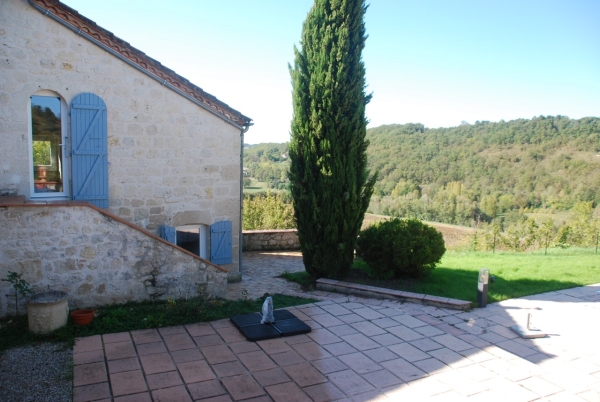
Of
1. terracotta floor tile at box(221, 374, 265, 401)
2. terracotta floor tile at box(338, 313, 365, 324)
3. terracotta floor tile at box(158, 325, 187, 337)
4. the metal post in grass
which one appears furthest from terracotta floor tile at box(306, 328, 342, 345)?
the metal post in grass

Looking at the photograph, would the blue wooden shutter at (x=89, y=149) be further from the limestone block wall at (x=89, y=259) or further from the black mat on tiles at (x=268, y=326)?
the black mat on tiles at (x=268, y=326)

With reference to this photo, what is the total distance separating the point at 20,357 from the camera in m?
5.78

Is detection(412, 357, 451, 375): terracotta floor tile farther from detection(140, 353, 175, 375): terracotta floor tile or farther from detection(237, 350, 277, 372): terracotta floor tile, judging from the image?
detection(140, 353, 175, 375): terracotta floor tile

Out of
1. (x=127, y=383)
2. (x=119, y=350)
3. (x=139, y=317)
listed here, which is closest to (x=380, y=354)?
(x=127, y=383)

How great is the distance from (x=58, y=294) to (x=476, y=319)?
7.04m

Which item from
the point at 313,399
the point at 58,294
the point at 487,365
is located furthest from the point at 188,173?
the point at 487,365

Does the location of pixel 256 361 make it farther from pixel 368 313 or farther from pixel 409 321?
pixel 409 321

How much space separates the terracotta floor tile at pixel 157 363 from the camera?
219 inches

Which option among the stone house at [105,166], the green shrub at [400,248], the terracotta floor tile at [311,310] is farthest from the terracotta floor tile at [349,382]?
the green shrub at [400,248]

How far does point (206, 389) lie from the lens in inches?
202

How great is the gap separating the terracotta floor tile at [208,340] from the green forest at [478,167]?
2834cm

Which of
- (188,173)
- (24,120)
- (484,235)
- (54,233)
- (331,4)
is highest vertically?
(331,4)

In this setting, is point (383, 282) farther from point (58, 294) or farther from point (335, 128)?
point (58, 294)

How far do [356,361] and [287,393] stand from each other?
51.9 inches
